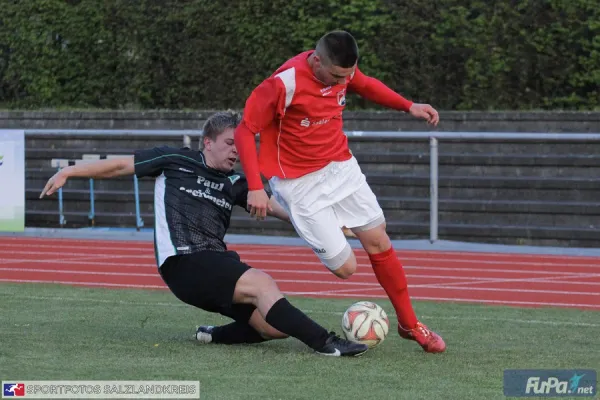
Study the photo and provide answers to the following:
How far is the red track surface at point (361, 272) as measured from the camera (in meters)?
10.3

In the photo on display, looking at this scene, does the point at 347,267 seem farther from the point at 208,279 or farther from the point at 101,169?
the point at 101,169

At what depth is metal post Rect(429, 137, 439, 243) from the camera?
47.1 feet

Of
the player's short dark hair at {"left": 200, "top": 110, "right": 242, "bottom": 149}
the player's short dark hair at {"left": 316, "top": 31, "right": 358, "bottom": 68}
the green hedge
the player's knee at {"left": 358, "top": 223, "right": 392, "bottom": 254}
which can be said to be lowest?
the player's knee at {"left": 358, "top": 223, "right": 392, "bottom": 254}

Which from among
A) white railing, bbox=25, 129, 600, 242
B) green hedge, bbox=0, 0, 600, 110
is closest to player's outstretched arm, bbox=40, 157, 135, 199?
white railing, bbox=25, 129, 600, 242

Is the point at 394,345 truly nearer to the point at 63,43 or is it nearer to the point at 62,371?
the point at 62,371

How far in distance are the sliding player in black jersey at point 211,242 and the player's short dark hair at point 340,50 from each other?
2.32 feet

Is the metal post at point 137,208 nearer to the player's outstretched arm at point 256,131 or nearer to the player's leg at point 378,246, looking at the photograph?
the player's leg at point 378,246

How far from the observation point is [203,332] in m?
6.85

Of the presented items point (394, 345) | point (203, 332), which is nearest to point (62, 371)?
point (203, 332)

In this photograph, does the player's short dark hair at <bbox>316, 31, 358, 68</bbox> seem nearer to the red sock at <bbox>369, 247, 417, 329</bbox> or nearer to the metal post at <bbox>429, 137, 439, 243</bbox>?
the red sock at <bbox>369, 247, 417, 329</bbox>

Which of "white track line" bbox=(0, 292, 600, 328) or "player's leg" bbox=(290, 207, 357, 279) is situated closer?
"player's leg" bbox=(290, 207, 357, 279)

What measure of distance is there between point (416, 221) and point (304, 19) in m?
4.02

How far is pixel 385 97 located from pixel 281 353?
170 cm

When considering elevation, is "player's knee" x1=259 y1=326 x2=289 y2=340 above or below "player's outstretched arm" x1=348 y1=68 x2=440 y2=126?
below
